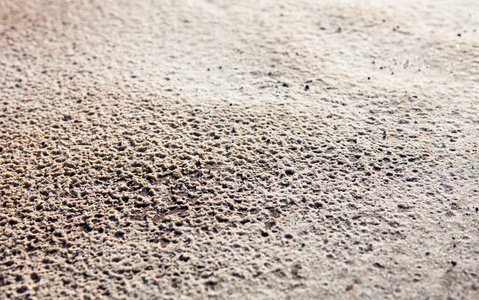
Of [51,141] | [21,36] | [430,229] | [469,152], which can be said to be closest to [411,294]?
[430,229]

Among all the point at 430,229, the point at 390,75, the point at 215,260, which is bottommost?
the point at 215,260

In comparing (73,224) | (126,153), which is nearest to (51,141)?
(126,153)

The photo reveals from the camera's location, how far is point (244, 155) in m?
2.38

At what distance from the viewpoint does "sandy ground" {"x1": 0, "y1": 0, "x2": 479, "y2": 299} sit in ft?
5.95

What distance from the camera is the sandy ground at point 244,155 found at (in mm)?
1812

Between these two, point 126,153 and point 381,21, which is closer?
point 126,153

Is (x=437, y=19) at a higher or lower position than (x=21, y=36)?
higher

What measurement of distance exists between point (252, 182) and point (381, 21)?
2.14 metres

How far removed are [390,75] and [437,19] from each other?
1022 mm

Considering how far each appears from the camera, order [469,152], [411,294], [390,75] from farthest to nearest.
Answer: [390,75] → [469,152] → [411,294]

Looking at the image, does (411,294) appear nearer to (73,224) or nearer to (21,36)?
(73,224)

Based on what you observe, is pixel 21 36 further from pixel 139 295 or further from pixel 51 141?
pixel 139 295

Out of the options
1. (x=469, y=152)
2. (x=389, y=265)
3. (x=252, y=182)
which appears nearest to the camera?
(x=389, y=265)

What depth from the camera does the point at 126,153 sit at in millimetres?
2428
